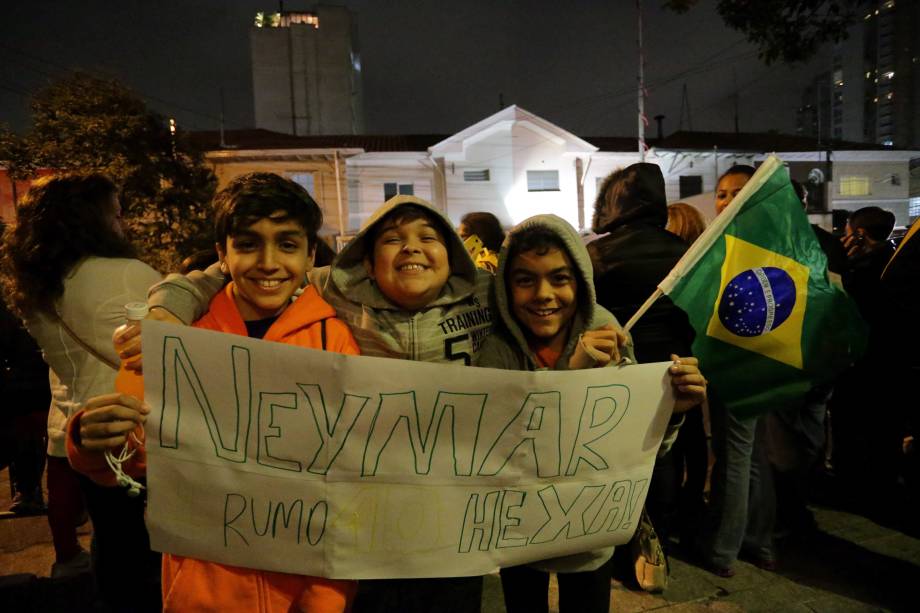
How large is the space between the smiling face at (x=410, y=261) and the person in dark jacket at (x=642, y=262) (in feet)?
4.05

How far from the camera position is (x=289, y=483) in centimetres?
150

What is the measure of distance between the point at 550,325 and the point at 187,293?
1254mm

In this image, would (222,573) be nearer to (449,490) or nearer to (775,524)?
(449,490)

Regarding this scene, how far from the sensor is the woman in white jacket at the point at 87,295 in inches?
80.8

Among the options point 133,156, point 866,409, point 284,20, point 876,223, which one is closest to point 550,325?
point 866,409

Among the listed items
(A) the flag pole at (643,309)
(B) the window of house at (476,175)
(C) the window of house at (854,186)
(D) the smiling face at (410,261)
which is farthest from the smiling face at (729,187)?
(C) the window of house at (854,186)

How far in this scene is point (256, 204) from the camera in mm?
1600

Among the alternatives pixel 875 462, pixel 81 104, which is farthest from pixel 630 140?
pixel 875 462

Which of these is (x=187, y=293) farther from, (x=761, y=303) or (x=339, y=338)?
(x=761, y=303)

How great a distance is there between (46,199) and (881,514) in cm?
534

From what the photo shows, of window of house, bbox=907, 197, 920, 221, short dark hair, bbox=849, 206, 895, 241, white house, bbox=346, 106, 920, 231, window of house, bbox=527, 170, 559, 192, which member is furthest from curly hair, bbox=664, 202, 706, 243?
window of house, bbox=907, 197, 920, 221

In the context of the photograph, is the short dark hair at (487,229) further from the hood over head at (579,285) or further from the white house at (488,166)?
the white house at (488,166)

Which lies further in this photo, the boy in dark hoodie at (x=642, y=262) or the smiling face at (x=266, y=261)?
the boy in dark hoodie at (x=642, y=262)

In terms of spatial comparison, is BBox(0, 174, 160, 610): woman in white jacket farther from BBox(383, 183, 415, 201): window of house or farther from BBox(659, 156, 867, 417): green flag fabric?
BBox(383, 183, 415, 201): window of house
